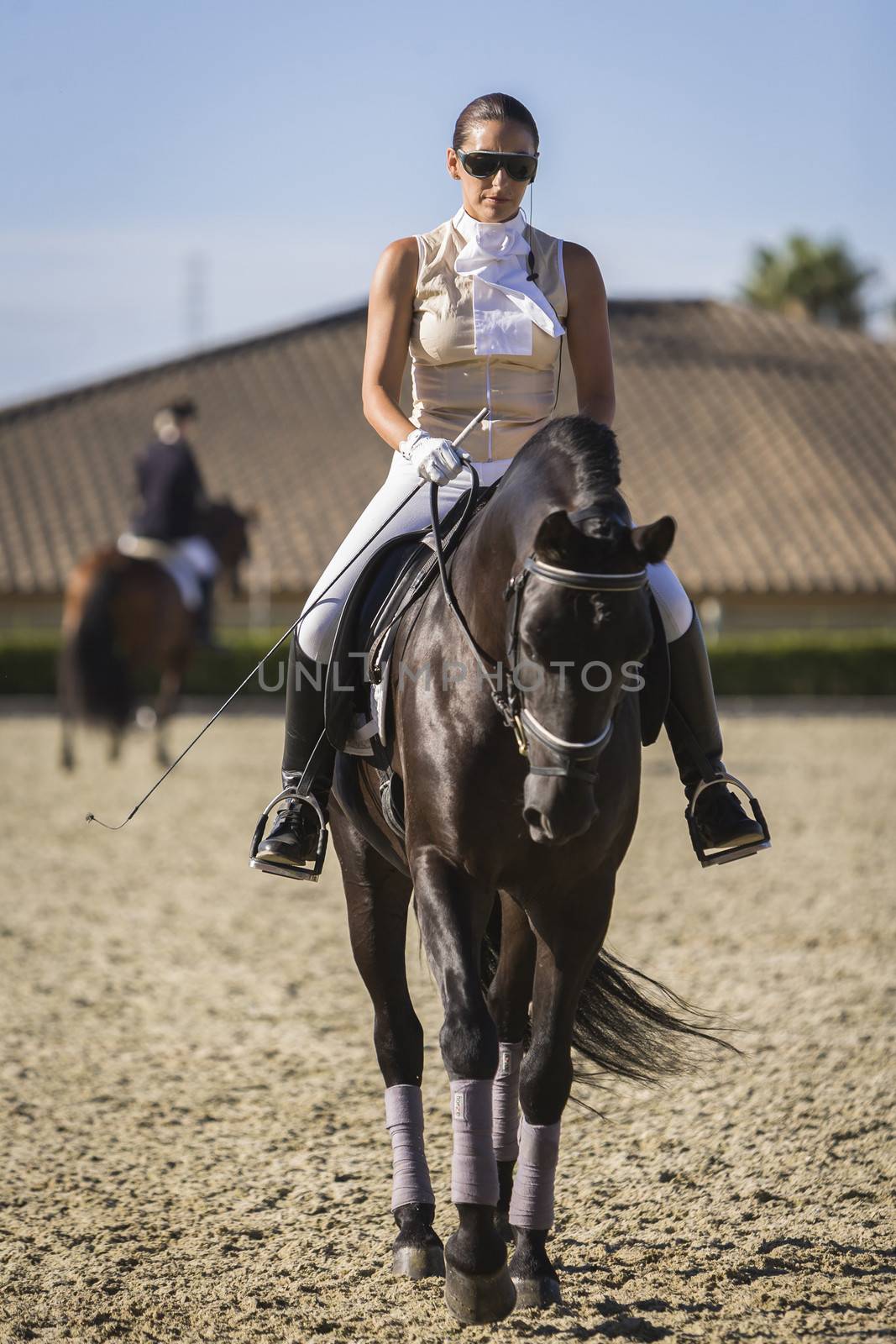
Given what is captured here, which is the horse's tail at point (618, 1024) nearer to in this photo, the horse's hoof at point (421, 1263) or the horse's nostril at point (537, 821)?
the horse's hoof at point (421, 1263)

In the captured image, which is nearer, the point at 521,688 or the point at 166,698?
the point at 521,688

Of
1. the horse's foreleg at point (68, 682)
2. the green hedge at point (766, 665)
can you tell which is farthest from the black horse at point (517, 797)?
the green hedge at point (766, 665)

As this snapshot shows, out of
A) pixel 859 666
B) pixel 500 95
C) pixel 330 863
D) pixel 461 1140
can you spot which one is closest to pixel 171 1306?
pixel 461 1140

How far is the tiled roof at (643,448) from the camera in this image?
110 ft

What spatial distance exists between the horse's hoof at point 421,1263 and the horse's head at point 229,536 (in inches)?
543

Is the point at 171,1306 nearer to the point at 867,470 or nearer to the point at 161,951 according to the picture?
the point at 161,951

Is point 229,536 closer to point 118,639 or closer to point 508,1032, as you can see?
point 118,639

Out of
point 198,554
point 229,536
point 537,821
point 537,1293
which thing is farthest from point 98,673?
point 537,821

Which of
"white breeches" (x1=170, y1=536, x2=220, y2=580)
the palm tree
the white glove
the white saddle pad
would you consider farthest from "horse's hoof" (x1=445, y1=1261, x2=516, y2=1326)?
the palm tree

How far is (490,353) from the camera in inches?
154

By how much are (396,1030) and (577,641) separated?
1606mm

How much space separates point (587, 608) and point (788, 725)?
66.4ft

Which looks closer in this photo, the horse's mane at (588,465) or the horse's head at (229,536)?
the horse's mane at (588,465)

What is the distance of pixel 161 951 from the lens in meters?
8.42
